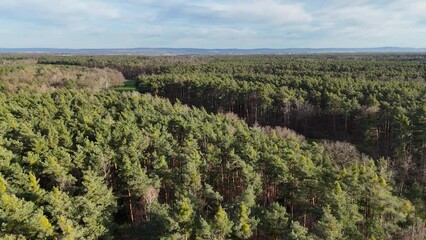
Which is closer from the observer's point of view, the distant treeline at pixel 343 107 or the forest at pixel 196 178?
the forest at pixel 196 178

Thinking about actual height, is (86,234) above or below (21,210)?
below

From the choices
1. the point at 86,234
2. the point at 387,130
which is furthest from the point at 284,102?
the point at 86,234

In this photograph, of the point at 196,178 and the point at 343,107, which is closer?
the point at 196,178

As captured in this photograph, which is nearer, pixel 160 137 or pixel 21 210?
pixel 21 210

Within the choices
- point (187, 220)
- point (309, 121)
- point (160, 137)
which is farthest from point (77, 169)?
point (309, 121)

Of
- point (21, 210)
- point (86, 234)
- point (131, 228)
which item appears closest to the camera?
point (21, 210)

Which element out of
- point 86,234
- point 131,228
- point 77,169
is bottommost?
point 131,228

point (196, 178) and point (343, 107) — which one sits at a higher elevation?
point (343, 107)

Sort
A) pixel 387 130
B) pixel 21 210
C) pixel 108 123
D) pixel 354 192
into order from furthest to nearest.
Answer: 1. pixel 387 130
2. pixel 108 123
3. pixel 354 192
4. pixel 21 210

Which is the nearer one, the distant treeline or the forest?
the forest

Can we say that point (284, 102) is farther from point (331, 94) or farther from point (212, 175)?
point (212, 175)
